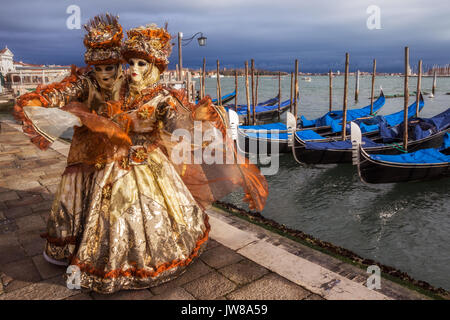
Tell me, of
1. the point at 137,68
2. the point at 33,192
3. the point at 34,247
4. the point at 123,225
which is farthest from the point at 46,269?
the point at 33,192

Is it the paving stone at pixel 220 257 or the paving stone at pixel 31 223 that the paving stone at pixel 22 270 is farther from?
the paving stone at pixel 220 257

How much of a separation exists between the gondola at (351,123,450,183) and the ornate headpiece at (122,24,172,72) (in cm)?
671

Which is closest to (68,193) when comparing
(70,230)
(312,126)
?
(70,230)

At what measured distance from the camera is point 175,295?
223 centimetres

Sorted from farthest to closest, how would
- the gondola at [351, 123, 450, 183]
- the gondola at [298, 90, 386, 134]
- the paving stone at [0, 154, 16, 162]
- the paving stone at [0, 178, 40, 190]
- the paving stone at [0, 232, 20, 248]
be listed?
the gondola at [298, 90, 386, 134] < the gondola at [351, 123, 450, 183] < the paving stone at [0, 154, 16, 162] < the paving stone at [0, 178, 40, 190] < the paving stone at [0, 232, 20, 248]

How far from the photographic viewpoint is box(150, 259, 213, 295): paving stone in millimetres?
2299

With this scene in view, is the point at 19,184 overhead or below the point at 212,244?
overhead

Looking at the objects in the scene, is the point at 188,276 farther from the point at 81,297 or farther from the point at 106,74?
the point at 106,74

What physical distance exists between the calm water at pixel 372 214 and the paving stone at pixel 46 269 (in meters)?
4.35

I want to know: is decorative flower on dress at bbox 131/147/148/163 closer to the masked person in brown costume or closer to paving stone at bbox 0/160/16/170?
the masked person in brown costume

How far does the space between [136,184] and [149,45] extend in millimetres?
898

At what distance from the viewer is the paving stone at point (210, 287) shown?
2.24 metres

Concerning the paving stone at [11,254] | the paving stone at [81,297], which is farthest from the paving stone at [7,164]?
the paving stone at [81,297]

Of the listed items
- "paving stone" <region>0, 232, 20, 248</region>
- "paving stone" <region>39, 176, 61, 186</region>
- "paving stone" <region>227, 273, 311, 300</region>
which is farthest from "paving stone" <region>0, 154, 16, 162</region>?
"paving stone" <region>227, 273, 311, 300</region>
